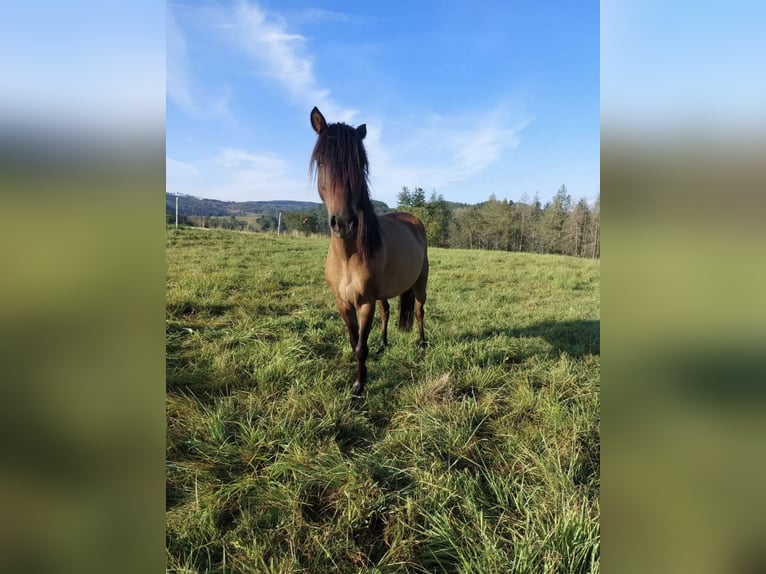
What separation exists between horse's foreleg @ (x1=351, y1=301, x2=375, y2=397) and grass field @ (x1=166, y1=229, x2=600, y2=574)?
0.12 meters

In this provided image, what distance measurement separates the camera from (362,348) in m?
3.31

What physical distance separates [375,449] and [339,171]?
208cm

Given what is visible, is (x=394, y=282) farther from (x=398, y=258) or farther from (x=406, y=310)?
(x=406, y=310)

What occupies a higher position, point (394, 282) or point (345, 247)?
point (345, 247)

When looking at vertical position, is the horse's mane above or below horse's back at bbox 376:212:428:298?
above

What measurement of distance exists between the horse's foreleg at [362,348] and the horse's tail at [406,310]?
61.5 inches

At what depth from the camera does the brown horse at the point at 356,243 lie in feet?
8.87

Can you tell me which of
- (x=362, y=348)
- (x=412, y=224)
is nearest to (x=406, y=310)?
(x=412, y=224)

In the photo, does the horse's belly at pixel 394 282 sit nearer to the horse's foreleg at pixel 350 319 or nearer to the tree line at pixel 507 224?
the horse's foreleg at pixel 350 319

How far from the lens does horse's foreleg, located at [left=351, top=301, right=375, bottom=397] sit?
3201 millimetres
